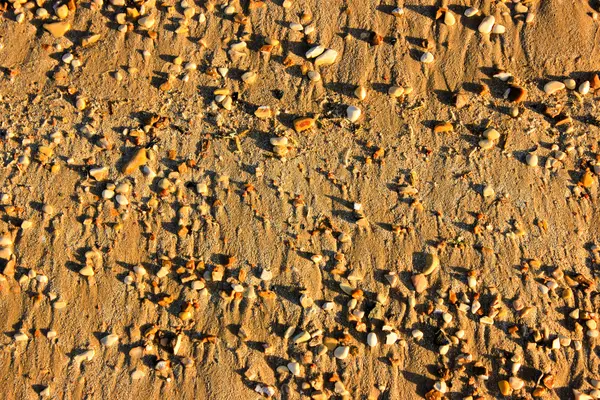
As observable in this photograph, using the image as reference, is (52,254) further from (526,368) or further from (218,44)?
(526,368)

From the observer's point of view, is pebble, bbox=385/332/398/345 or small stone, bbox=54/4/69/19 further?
small stone, bbox=54/4/69/19

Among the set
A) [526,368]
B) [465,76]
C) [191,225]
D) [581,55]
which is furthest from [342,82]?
[526,368]

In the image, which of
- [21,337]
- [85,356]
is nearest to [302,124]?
[85,356]

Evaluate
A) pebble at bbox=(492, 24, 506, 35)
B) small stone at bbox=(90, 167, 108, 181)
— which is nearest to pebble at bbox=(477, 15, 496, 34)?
pebble at bbox=(492, 24, 506, 35)

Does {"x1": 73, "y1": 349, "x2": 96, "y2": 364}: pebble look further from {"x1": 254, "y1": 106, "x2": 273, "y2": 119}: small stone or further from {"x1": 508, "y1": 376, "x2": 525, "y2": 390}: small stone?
{"x1": 508, "y1": 376, "x2": 525, "y2": 390}: small stone

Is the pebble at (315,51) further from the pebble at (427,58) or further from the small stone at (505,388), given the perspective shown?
the small stone at (505,388)

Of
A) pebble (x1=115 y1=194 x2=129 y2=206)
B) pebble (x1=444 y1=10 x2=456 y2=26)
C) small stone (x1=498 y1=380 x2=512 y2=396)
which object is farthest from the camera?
pebble (x1=444 y1=10 x2=456 y2=26)

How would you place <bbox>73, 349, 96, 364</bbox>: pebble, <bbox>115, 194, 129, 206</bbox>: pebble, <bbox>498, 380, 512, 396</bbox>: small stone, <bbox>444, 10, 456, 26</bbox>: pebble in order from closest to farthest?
<bbox>498, 380, 512, 396</bbox>: small stone → <bbox>73, 349, 96, 364</bbox>: pebble → <bbox>115, 194, 129, 206</bbox>: pebble → <bbox>444, 10, 456, 26</bbox>: pebble
